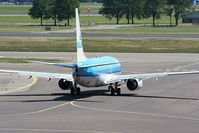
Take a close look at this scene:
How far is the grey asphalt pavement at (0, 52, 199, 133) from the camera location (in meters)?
40.5

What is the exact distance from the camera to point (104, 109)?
48938 mm

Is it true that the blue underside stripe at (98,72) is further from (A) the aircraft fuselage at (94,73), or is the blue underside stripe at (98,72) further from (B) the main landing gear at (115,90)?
(B) the main landing gear at (115,90)

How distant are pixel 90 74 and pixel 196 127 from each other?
1472 centimetres

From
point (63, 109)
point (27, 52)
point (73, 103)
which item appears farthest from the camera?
point (27, 52)

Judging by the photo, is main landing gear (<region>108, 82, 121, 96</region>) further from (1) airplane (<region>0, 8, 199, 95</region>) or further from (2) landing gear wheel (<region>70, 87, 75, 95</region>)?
(2) landing gear wheel (<region>70, 87, 75, 95</region>)

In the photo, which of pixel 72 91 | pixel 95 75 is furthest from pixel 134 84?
pixel 72 91

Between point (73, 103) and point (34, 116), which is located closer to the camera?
point (34, 116)

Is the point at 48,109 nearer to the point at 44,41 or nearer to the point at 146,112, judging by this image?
the point at 146,112

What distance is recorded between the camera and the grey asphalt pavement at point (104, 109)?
40469 millimetres

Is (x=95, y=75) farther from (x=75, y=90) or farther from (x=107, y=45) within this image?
(x=107, y=45)

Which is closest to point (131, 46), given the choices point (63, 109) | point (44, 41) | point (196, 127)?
point (44, 41)

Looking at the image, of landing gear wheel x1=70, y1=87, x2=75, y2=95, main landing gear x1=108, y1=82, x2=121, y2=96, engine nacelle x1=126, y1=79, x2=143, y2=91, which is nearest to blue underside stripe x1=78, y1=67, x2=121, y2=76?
main landing gear x1=108, y1=82, x2=121, y2=96

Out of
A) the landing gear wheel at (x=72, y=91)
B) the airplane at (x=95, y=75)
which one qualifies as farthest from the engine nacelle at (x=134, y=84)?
the landing gear wheel at (x=72, y=91)

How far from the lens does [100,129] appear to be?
39.7m
